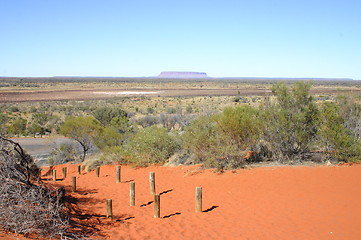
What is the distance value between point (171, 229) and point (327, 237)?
3878 millimetres

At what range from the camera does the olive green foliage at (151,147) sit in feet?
55.1

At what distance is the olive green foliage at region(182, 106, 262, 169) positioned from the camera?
1412 centimetres

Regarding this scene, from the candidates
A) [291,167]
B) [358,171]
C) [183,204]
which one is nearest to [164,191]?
[183,204]

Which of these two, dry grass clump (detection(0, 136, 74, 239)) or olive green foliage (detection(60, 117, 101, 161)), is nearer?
dry grass clump (detection(0, 136, 74, 239))

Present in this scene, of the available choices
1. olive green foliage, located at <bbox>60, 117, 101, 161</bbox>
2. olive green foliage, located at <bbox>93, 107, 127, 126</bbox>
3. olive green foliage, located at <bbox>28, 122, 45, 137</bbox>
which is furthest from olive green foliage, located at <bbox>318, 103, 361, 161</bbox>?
olive green foliage, located at <bbox>28, 122, 45, 137</bbox>

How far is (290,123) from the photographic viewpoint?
13.9 meters

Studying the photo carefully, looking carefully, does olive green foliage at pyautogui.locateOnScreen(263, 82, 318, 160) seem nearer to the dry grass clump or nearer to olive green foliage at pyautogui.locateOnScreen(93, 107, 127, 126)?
the dry grass clump

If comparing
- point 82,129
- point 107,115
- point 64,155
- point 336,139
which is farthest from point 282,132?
point 107,115

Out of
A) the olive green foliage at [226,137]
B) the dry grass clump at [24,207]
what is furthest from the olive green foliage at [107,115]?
the dry grass clump at [24,207]

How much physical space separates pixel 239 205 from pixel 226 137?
13.6 feet

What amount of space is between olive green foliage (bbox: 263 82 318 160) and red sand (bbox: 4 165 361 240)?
4.46 feet

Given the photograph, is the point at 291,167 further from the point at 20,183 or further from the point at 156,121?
the point at 156,121

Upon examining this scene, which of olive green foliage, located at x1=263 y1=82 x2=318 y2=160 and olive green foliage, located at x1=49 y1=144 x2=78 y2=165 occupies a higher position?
olive green foliage, located at x1=263 y1=82 x2=318 y2=160

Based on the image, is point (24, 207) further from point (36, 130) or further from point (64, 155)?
point (36, 130)
